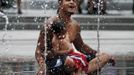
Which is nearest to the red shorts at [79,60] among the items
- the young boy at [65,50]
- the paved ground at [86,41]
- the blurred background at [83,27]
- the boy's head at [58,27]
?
the young boy at [65,50]

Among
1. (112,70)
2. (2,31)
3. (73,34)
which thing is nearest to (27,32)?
(2,31)

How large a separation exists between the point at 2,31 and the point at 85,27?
6.85 ft

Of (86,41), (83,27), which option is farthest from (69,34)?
(83,27)

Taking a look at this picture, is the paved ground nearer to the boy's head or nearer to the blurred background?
the blurred background

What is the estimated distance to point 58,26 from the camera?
16.6ft

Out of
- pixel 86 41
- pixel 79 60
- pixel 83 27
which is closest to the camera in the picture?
pixel 79 60

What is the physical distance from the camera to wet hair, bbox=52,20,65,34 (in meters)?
5.06

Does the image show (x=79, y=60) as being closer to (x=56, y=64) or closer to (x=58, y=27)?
(x=56, y=64)

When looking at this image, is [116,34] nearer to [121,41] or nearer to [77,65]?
[121,41]

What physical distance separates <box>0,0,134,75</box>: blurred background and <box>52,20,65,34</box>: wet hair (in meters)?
3.42

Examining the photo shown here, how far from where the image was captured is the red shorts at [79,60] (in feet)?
16.4

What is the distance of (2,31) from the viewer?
14.4m

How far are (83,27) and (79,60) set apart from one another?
10.2m

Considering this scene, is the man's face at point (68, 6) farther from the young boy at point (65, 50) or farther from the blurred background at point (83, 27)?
the blurred background at point (83, 27)
